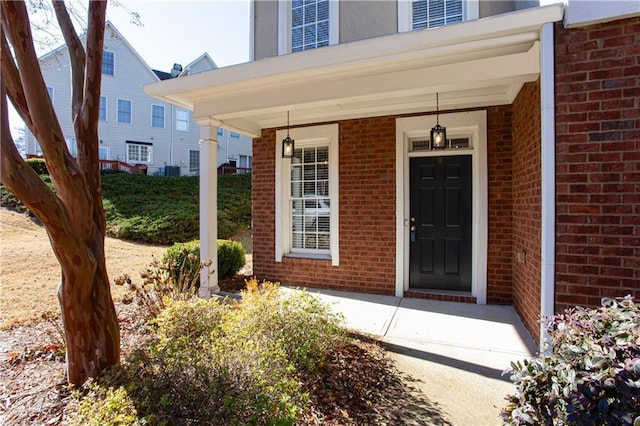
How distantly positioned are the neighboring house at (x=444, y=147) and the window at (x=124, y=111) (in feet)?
50.1

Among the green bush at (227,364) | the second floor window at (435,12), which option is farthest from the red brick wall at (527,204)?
the green bush at (227,364)

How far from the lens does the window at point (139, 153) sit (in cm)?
1902

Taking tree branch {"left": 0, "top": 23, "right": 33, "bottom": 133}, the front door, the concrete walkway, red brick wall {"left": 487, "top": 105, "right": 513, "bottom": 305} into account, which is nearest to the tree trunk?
tree branch {"left": 0, "top": 23, "right": 33, "bottom": 133}

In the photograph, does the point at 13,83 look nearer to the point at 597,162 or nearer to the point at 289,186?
the point at 289,186

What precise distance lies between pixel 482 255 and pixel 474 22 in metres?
3.01

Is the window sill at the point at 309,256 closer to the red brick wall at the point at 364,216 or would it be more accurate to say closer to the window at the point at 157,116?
the red brick wall at the point at 364,216

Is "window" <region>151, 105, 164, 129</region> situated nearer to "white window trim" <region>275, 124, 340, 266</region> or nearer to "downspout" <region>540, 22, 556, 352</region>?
"white window trim" <region>275, 124, 340, 266</region>

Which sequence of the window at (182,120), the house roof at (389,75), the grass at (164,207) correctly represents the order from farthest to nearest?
the window at (182,120)
the grass at (164,207)
the house roof at (389,75)

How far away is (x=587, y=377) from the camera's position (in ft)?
4.88

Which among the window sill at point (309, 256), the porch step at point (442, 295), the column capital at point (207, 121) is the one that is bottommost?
the porch step at point (442, 295)

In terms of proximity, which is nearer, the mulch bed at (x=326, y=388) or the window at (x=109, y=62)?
the mulch bed at (x=326, y=388)

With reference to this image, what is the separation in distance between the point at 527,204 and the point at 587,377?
276 cm

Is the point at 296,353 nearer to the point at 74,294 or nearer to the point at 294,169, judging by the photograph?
the point at 74,294

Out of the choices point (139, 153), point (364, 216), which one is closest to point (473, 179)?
point (364, 216)
